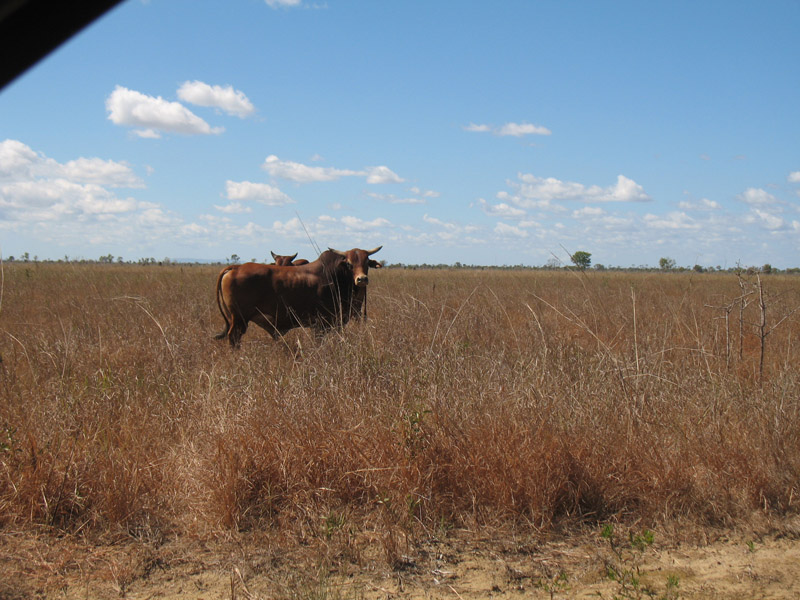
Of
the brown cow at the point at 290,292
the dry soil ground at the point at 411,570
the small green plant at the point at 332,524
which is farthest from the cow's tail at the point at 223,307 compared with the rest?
the small green plant at the point at 332,524

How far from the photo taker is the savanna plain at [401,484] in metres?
2.69

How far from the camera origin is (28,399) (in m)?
4.00

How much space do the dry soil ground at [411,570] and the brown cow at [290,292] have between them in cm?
449

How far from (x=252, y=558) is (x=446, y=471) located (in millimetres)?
1140

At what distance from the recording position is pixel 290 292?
7617 millimetres

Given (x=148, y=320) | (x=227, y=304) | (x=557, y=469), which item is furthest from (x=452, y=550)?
(x=148, y=320)

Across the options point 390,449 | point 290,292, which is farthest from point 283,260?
point 390,449

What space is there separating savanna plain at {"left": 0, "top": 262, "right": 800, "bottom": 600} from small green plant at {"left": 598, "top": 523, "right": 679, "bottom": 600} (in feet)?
0.05

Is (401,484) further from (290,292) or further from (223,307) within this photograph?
(223,307)

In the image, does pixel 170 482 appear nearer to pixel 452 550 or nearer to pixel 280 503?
pixel 280 503

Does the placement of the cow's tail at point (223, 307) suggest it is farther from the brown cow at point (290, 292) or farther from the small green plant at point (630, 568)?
the small green plant at point (630, 568)

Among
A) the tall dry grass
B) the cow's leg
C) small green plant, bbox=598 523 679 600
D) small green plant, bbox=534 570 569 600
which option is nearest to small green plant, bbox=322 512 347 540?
the tall dry grass

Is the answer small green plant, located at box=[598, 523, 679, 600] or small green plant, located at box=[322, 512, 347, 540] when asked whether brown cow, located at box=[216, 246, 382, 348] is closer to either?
small green plant, located at box=[322, 512, 347, 540]

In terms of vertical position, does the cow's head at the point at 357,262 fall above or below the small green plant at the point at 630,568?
above
